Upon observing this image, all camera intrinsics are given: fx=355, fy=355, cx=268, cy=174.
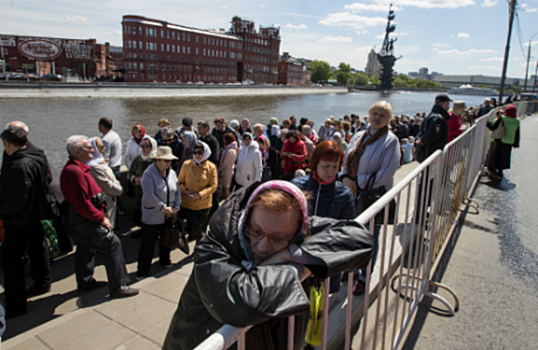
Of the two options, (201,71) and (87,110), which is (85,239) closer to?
(87,110)

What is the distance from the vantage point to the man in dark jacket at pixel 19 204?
11.5ft

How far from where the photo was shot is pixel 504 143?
7555 millimetres

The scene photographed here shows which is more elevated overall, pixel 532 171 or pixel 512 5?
pixel 512 5

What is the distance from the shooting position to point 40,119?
2800 cm

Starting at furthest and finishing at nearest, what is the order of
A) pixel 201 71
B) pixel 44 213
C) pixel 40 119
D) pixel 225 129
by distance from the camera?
pixel 201 71, pixel 40 119, pixel 225 129, pixel 44 213

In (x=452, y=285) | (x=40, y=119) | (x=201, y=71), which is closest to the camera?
(x=452, y=285)

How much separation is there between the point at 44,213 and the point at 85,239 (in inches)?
19.7

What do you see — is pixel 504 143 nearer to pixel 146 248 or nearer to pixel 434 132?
pixel 434 132

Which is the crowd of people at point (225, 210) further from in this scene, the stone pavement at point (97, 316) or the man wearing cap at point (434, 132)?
the stone pavement at point (97, 316)

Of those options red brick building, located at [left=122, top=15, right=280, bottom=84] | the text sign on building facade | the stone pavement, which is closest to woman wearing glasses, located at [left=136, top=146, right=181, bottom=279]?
the stone pavement

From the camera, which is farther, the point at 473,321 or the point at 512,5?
the point at 512,5

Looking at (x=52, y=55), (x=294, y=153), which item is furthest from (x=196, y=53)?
(x=294, y=153)

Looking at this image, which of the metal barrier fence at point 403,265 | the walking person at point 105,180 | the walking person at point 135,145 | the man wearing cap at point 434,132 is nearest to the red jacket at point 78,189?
the walking person at point 105,180

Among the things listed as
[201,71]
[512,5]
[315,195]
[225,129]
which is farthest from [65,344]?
[201,71]
